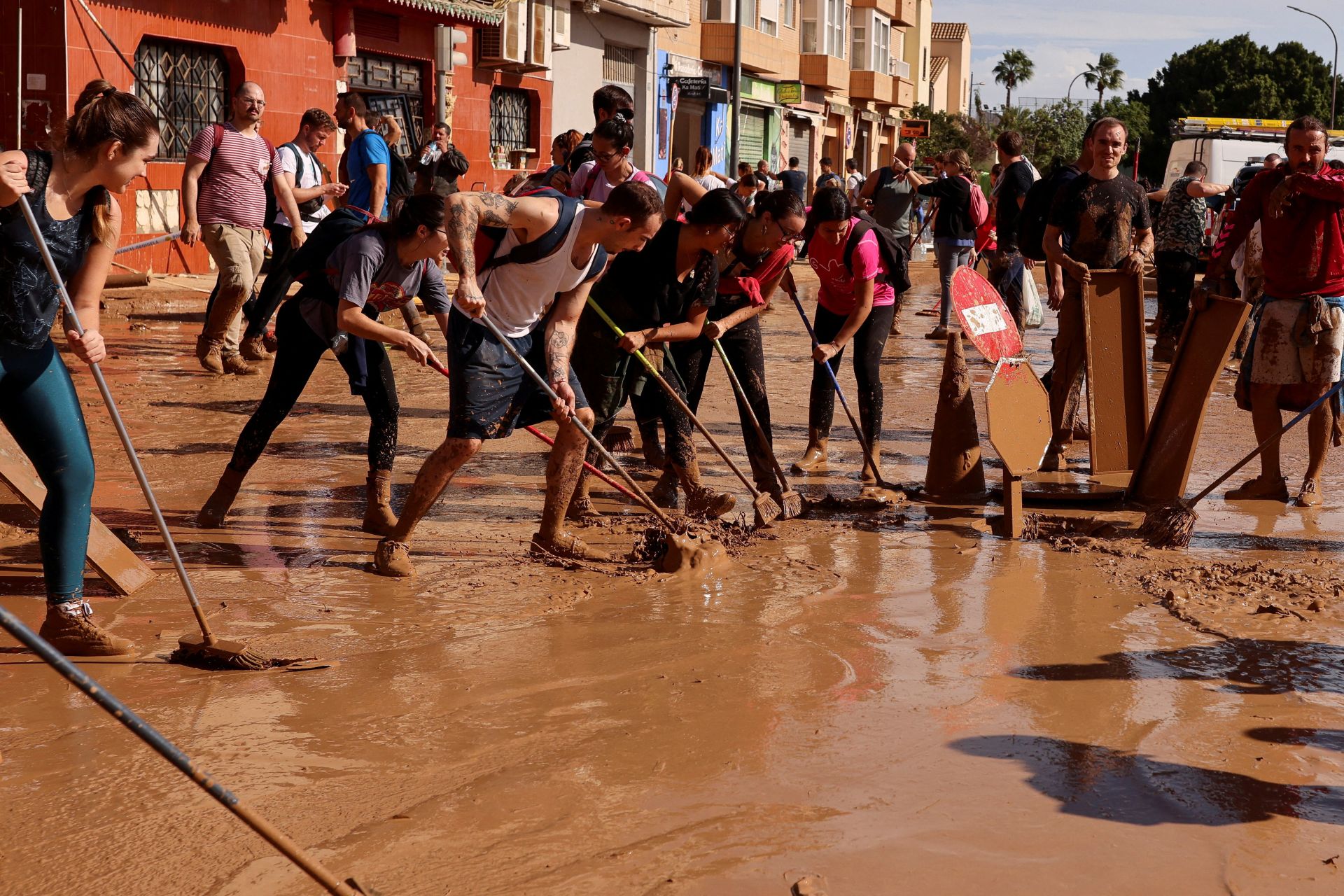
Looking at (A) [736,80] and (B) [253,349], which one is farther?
(A) [736,80]

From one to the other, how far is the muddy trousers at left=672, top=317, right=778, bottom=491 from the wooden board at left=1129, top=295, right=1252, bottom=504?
6.21 feet

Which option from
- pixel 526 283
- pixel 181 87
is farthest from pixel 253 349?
pixel 181 87

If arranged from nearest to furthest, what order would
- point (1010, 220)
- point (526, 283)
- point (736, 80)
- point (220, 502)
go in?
point (526, 283) < point (220, 502) < point (1010, 220) < point (736, 80)

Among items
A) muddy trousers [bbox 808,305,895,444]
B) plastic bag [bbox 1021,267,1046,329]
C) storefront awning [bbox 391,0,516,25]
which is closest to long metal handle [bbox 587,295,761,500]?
muddy trousers [bbox 808,305,895,444]

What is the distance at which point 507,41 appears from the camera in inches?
857

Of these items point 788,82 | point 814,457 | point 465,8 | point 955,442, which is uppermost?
point 788,82

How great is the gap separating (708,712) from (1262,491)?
4358 millimetres

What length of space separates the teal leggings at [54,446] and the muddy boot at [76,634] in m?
0.04

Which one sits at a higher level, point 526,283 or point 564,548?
point 526,283

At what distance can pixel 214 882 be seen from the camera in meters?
2.83

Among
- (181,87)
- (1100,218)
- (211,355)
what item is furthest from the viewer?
(181,87)

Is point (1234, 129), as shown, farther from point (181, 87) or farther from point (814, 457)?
point (814, 457)

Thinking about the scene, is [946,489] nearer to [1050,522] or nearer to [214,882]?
[1050,522]

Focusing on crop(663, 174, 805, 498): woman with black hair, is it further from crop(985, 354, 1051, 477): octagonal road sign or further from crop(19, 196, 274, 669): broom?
crop(19, 196, 274, 669): broom
